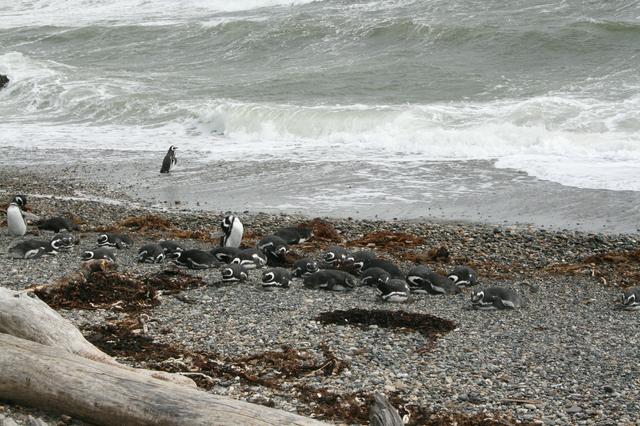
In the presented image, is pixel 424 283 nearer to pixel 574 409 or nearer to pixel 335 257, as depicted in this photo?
pixel 335 257

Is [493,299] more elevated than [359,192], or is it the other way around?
[493,299]

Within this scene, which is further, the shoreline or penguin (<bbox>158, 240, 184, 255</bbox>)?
the shoreline

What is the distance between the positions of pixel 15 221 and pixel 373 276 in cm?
472

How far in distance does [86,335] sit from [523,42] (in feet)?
69.7

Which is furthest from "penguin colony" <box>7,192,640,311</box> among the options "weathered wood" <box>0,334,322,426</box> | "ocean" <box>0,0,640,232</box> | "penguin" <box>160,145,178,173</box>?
"penguin" <box>160,145,178,173</box>

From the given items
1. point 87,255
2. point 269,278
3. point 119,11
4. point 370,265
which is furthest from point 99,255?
point 119,11

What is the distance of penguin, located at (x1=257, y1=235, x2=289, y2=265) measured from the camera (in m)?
9.87

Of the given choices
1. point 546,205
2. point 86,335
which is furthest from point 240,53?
point 86,335

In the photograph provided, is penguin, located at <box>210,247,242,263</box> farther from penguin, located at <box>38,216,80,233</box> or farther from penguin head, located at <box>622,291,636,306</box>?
penguin head, located at <box>622,291,636,306</box>

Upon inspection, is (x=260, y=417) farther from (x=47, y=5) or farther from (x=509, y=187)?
(x=47, y=5)

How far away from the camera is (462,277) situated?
9227mm

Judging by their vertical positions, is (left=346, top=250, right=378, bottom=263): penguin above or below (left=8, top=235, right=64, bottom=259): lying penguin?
below

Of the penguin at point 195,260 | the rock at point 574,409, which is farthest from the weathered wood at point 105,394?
the penguin at point 195,260

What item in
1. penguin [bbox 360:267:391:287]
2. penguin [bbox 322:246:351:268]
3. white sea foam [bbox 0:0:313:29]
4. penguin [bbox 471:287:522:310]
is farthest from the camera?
white sea foam [bbox 0:0:313:29]
